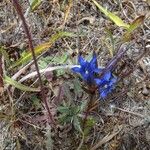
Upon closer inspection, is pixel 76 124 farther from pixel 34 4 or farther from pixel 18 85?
pixel 34 4

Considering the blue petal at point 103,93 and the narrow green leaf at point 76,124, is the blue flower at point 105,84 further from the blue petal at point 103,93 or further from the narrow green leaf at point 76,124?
the narrow green leaf at point 76,124

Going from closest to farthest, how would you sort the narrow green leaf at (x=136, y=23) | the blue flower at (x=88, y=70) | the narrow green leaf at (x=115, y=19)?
the blue flower at (x=88, y=70)
the narrow green leaf at (x=136, y=23)
the narrow green leaf at (x=115, y=19)

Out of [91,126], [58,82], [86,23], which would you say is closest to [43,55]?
[58,82]

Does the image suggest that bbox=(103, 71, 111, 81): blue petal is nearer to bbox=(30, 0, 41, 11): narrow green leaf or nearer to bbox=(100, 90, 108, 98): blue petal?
bbox=(100, 90, 108, 98): blue petal

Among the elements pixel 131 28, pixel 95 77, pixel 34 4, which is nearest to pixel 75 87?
pixel 95 77

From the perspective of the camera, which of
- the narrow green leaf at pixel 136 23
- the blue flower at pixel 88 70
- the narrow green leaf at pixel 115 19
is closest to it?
the blue flower at pixel 88 70

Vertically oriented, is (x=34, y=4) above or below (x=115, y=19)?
above

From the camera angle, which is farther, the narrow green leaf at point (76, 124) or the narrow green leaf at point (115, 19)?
the narrow green leaf at point (115, 19)

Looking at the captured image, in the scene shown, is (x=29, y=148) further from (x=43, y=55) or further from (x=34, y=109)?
(x=43, y=55)

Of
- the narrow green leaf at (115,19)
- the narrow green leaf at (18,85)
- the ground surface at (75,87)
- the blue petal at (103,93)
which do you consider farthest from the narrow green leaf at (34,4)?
the blue petal at (103,93)

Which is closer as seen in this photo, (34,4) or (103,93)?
(103,93)
